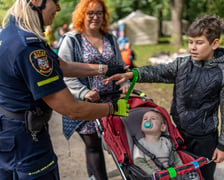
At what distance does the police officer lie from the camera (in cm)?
168

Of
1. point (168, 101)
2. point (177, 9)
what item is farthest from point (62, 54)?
point (177, 9)

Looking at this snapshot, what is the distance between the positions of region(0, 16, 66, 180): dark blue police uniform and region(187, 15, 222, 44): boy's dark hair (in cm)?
126

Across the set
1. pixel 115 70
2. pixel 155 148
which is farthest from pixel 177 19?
pixel 155 148

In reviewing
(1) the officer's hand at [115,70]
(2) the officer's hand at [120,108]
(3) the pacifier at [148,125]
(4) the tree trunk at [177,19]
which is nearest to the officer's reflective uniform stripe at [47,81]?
(2) the officer's hand at [120,108]

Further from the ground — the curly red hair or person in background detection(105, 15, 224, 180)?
the curly red hair

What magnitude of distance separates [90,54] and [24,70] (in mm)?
1365

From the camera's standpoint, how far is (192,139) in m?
2.56

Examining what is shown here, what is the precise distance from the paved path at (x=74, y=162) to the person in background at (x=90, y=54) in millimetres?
665

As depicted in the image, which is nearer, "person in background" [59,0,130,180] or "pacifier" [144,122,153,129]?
"pacifier" [144,122,153,129]

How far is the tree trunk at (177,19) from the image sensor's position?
54.4ft

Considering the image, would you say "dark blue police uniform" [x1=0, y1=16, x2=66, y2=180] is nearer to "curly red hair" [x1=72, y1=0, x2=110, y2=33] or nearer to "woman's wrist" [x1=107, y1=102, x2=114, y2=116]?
"woman's wrist" [x1=107, y1=102, x2=114, y2=116]

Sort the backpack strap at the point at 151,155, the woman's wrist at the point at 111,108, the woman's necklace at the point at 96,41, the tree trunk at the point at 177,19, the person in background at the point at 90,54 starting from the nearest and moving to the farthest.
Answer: the woman's wrist at the point at 111,108 → the backpack strap at the point at 151,155 → the person in background at the point at 90,54 → the woman's necklace at the point at 96,41 → the tree trunk at the point at 177,19

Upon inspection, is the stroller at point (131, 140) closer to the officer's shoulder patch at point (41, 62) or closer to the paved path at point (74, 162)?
the officer's shoulder patch at point (41, 62)

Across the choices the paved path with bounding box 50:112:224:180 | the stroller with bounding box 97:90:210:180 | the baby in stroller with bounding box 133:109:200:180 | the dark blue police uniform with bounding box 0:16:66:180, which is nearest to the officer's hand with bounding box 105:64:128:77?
the stroller with bounding box 97:90:210:180
